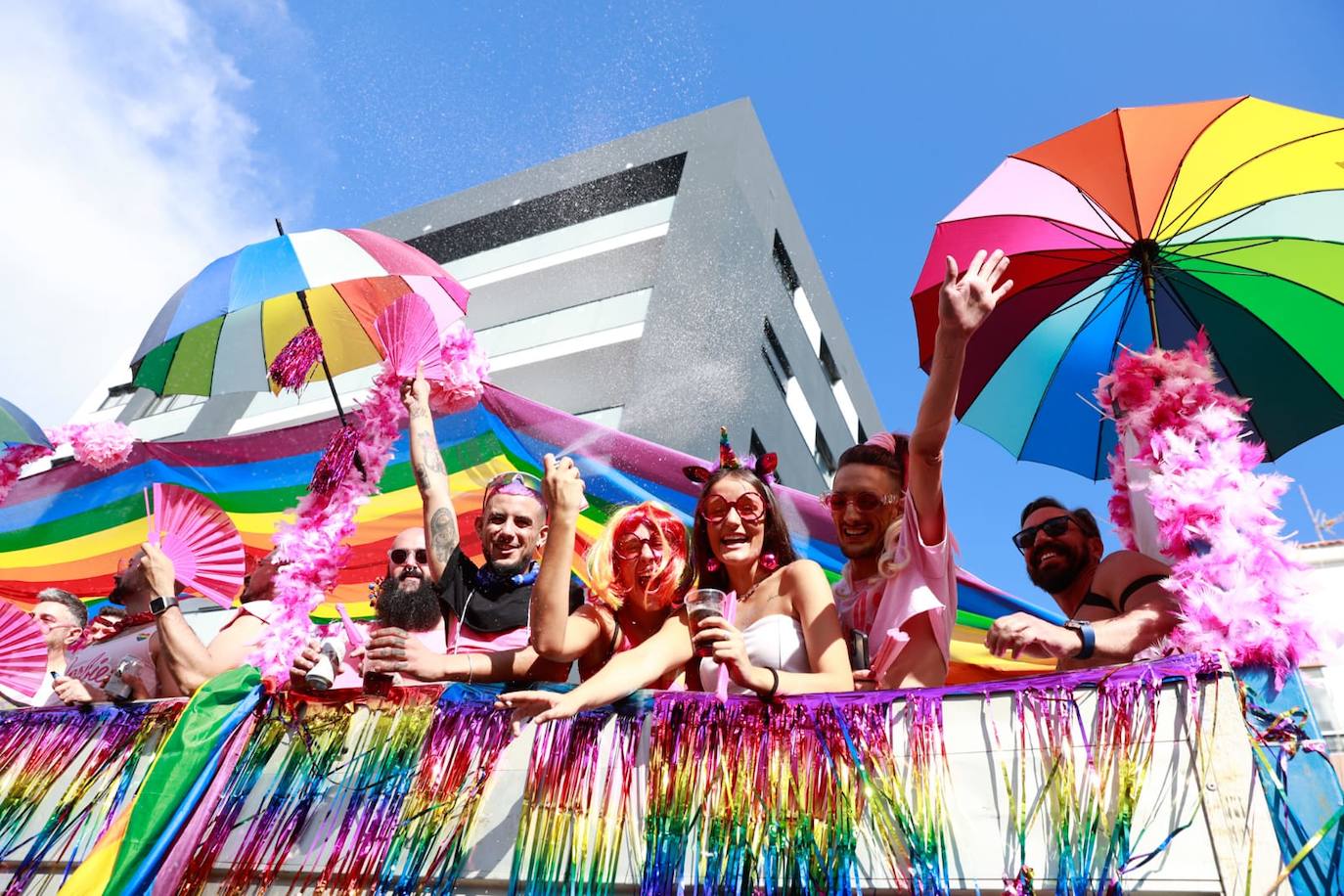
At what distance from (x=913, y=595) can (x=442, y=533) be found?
1597mm

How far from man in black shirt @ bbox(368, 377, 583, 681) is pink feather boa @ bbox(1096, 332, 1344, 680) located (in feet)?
5.32

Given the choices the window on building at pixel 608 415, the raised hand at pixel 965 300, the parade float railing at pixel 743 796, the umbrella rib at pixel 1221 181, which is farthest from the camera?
the window on building at pixel 608 415

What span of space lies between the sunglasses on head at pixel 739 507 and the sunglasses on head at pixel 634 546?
17 cm

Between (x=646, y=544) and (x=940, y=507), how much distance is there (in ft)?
2.64

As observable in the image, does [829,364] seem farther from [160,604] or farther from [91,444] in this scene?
[160,604]

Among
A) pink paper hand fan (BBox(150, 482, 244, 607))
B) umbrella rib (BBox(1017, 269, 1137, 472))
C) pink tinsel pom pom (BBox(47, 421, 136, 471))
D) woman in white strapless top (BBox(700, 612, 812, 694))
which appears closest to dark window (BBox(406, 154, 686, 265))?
pink tinsel pom pom (BBox(47, 421, 136, 471))

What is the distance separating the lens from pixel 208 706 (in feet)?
7.73

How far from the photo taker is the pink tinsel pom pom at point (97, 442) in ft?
17.3

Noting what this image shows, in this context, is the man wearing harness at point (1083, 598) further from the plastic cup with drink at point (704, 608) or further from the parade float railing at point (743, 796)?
the plastic cup with drink at point (704, 608)

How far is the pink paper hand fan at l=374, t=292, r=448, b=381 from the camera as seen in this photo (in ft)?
12.8

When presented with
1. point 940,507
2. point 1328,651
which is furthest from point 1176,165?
point 1328,651

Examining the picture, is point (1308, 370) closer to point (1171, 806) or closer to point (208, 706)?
point (1171, 806)

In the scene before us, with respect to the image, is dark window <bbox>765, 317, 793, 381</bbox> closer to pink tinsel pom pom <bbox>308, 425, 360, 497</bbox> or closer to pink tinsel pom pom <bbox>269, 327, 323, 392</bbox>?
pink tinsel pom pom <bbox>269, 327, 323, 392</bbox>

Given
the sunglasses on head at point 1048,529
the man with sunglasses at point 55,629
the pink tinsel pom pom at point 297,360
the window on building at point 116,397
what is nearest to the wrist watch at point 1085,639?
the sunglasses on head at point 1048,529
